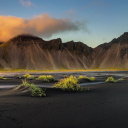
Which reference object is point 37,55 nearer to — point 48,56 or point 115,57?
point 48,56

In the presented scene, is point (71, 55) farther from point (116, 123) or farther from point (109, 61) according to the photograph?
point (116, 123)

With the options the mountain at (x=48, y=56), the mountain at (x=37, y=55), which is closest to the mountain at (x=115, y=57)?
the mountain at (x=48, y=56)

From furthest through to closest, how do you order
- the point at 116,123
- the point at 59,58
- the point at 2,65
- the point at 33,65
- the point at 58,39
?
1. the point at 58,39
2. the point at 59,58
3. the point at 33,65
4. the point at 2,65
5. the point at 116,123

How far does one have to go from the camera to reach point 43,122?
658 centimetres

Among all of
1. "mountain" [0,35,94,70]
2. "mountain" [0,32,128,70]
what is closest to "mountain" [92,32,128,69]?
"mountain" [0,32,128,70]

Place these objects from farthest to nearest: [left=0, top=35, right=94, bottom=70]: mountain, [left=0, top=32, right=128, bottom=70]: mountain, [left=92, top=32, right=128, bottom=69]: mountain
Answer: [left=92, top=32, right=128, bottom=69]: mountain → [left=0, top=32, right=128, bottom=70]: mountain → [left=0, top=35, right=94, bottom=70]: mountain

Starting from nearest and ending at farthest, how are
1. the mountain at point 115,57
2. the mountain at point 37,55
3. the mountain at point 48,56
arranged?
1. the mountain at point 37,55
2. the mountain at point 48,56
3. the mountain at point 115,57

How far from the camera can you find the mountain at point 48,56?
511ft

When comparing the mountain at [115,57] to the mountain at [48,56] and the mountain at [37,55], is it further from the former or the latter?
the mountain at [37,55]

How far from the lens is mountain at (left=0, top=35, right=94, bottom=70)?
15438 centimetres

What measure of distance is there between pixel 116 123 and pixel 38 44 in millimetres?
177783

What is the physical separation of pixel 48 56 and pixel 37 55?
1166 centimetres

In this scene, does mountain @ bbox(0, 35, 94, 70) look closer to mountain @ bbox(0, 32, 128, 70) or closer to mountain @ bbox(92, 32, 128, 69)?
mountain @ bbox(0, 32, 128, 70)

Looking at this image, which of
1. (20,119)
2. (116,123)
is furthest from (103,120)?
(20,119)
